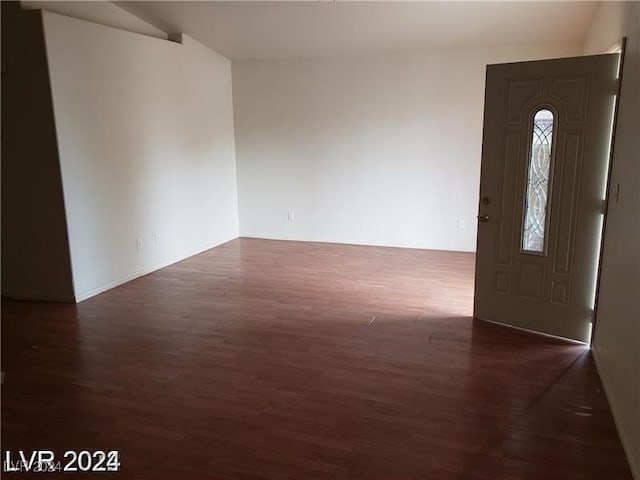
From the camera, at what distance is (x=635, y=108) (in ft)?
Answer: 8.00

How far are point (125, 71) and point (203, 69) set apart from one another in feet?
4.81

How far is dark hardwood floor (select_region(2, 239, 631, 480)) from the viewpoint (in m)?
2.07

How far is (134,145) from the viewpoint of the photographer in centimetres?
475

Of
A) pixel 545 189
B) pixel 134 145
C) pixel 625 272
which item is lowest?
pixel 625 272

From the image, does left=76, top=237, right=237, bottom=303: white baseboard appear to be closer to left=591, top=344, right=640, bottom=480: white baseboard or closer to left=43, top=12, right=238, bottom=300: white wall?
left=43, top=12, right=238, bottom=300: white wall

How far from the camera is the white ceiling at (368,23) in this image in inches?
178

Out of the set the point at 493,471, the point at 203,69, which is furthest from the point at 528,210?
the point at 203,69

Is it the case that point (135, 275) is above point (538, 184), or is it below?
below

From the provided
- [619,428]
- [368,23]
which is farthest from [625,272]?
[368,23]

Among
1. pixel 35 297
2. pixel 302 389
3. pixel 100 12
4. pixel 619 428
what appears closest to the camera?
pixel 619 428

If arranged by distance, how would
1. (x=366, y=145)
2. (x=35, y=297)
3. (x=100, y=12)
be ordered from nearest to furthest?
1. (x=35, y=297)
2. (x=100, y=12)
3. (x=366, y=145)

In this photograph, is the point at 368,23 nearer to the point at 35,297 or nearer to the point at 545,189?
the point at 545,189

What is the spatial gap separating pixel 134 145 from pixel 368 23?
8.92 feet

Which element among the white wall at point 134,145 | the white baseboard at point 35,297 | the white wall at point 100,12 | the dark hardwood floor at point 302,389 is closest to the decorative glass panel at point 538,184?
the dark hardwood floor at point 302,389
